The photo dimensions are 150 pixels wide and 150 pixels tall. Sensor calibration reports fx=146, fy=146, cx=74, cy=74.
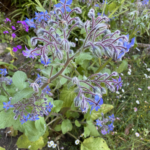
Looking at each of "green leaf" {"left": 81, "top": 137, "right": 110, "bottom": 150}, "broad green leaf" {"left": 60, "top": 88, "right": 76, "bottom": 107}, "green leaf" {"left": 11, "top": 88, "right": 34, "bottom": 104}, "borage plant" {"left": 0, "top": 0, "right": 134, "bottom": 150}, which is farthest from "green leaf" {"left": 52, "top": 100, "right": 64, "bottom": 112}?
"green leaf" {"left": 81, "top": 137, "right": 110, "bottom": 150}

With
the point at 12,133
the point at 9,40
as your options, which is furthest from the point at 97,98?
the point at 9,40

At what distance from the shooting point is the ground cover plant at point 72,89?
3.42 ft

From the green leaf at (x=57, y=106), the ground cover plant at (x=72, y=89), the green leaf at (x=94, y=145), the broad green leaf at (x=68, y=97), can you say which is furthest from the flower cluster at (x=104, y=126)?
the green leaf at (x=57, y=106)

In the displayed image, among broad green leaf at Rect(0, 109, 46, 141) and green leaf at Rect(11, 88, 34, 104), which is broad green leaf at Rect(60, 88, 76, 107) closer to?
broad green leaf at Rect(0, 109, 46, 141)

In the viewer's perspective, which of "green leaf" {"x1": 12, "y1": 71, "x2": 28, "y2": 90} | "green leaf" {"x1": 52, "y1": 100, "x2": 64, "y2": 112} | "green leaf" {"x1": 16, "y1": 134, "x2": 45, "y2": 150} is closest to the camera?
"green leaf" {"x1": 12, "y1": 71, "x2": 28, "y2": 90}

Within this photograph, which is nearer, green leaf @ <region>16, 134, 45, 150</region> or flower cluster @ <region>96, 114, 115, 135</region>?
green leaf @ <region>16, 134, 45, 150</region>

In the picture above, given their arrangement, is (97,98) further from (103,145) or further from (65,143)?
(65,143)

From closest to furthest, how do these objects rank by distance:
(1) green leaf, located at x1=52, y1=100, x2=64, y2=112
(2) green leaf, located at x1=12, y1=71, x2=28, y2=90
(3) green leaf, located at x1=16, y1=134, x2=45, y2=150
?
(2) green leaf, located at x1=12, y1=71, x2=28, y2=90 < (1) green leaf, located at x1=52, y1=100, x2=64, y2=112 < (3) green leaf, located at x1=16, y1=134, x2=45, y2=150

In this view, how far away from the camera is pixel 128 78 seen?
302 centimetres

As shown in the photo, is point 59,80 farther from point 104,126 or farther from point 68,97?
point 104,126

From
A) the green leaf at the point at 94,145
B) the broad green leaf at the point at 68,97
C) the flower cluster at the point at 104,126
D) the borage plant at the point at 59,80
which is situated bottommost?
the green leaf at the point at 94,145

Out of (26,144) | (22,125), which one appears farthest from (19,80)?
(26,144)

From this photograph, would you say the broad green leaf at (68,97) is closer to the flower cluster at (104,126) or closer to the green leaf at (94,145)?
the flower cluster at (104,126)

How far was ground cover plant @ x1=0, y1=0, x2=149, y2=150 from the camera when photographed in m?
1.04
